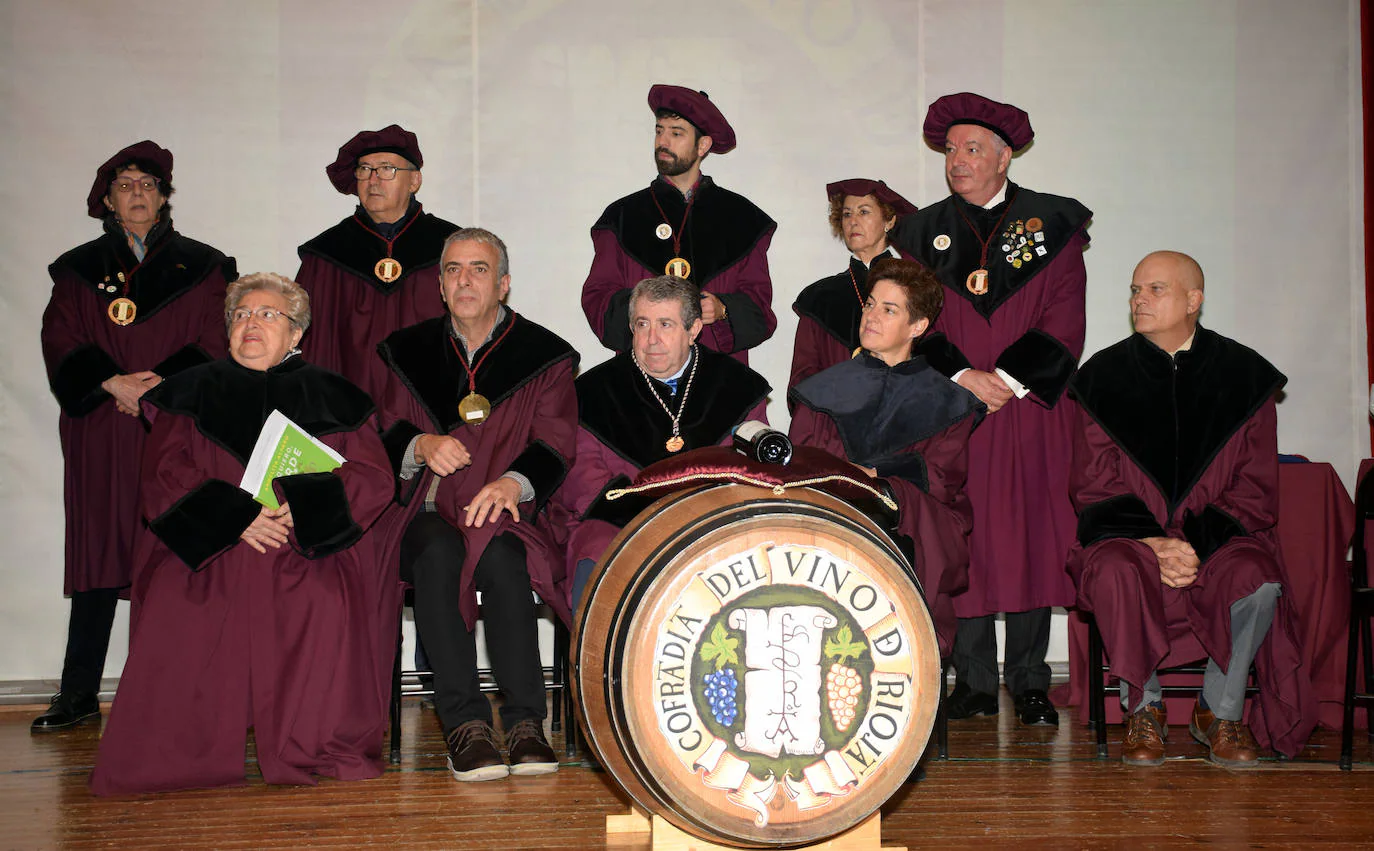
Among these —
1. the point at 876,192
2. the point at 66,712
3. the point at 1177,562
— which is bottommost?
the point at 66,712

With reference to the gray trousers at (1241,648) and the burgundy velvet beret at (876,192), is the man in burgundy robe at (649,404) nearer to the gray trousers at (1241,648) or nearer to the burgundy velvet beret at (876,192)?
the burgundy velvet beret at (876,192)

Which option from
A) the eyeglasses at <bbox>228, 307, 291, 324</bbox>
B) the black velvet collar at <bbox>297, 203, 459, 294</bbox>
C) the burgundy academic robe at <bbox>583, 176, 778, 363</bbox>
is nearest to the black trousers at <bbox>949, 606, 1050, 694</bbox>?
the burgundy academic robe at <bbox>583, 176, 778, 363</bbox>

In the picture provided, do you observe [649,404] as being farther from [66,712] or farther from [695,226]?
[66,712]

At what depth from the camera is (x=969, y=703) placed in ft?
16.8

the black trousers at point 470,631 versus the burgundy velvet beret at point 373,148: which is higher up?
the burgundy velvet beret at point 373,148

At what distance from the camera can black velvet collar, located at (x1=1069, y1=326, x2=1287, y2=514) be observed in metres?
4.64

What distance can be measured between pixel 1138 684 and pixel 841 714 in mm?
1927

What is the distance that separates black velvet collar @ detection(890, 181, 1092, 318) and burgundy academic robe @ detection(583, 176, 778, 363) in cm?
66

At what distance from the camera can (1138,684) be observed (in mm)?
4305

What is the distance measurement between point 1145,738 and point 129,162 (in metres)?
4.77

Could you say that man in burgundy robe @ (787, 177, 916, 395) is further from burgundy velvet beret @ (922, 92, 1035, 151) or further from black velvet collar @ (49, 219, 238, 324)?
black velvet collar @ (49, 219, 238, 324)

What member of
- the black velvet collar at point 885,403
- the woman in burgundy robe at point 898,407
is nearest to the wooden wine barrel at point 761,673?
the woman in burgundy robe at point 898,407

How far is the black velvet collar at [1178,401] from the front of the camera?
4.64 m

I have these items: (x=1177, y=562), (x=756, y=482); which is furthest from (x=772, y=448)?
(x=1177, y=562)
